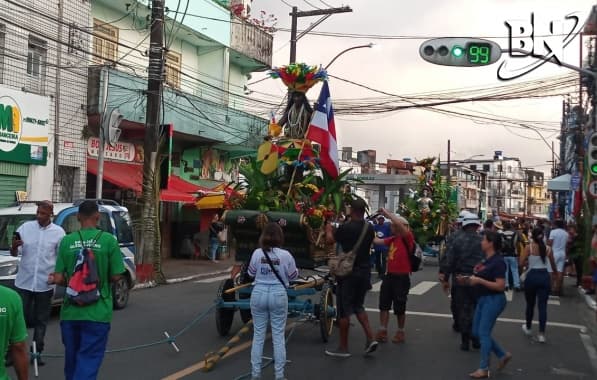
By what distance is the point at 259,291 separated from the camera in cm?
661

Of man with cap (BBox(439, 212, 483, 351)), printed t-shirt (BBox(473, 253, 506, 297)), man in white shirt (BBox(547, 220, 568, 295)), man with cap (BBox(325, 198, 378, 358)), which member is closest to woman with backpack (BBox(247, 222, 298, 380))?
man with cap (BBox(325, 198, 378, 358))

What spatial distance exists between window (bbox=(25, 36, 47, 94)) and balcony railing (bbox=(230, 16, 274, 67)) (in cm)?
942

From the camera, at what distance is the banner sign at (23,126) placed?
1575 cm

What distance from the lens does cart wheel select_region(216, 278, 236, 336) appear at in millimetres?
9039

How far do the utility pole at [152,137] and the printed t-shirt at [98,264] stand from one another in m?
10.9

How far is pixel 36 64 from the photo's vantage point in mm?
17172

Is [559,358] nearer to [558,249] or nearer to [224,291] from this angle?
[224,291]

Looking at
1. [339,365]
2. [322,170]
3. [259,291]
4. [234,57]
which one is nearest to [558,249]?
[322,170]

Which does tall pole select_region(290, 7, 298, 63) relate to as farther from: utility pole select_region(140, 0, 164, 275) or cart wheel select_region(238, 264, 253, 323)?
cart wheel select_region(238, 264, 253, 323)

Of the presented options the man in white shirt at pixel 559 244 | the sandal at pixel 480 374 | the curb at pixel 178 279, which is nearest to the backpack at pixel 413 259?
the sandal at pixel 480 374

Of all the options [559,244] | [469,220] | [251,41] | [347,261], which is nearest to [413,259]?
[469,220]

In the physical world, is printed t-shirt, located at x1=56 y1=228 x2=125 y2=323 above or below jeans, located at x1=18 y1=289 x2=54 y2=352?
above

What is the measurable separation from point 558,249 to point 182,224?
1439 cm

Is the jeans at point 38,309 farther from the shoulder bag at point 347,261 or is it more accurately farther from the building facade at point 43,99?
the building facade at point 43,99
